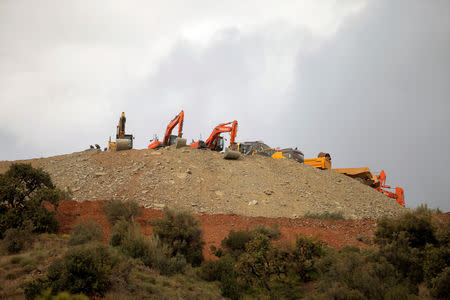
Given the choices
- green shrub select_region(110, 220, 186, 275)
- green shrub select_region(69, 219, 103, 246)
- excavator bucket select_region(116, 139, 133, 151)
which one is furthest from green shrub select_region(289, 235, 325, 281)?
excavator bucket select_region(116, 139, 133, 151)

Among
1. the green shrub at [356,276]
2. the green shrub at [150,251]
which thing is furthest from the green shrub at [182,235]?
the green shrub at [356,276]

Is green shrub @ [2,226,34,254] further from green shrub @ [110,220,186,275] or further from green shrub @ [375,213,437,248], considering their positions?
green shrub @ [375,213,437,248]

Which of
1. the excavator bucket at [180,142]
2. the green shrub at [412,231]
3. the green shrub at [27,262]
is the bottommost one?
the green shrub at [27,262]

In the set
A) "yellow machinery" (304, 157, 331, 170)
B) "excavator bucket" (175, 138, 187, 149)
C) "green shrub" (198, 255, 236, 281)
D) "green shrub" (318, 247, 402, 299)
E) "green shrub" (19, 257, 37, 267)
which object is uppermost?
"excavator bucket" (175, 138, 187, 149)

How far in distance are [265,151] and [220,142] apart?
22.1ft

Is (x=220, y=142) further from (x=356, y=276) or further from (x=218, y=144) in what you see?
(x=356, y=276)

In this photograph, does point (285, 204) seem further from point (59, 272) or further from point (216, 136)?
point (59, 272)

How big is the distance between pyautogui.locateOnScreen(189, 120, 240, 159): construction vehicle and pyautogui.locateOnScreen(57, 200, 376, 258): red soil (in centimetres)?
1158

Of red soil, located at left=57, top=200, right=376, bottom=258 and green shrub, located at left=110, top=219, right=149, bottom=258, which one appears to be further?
red soil, located at left=57, top=200, right=376, bottom=258

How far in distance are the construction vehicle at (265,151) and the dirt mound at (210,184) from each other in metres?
5.59

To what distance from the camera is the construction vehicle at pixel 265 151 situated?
120ft

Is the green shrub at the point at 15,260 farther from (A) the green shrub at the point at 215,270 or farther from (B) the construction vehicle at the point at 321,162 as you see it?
(B) the construction vehicle at the point at 321,162

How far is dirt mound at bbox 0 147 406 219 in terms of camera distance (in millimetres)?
21031

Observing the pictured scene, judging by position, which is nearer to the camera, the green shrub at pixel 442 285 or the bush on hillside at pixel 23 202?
the green shrub at pixel 442 285
